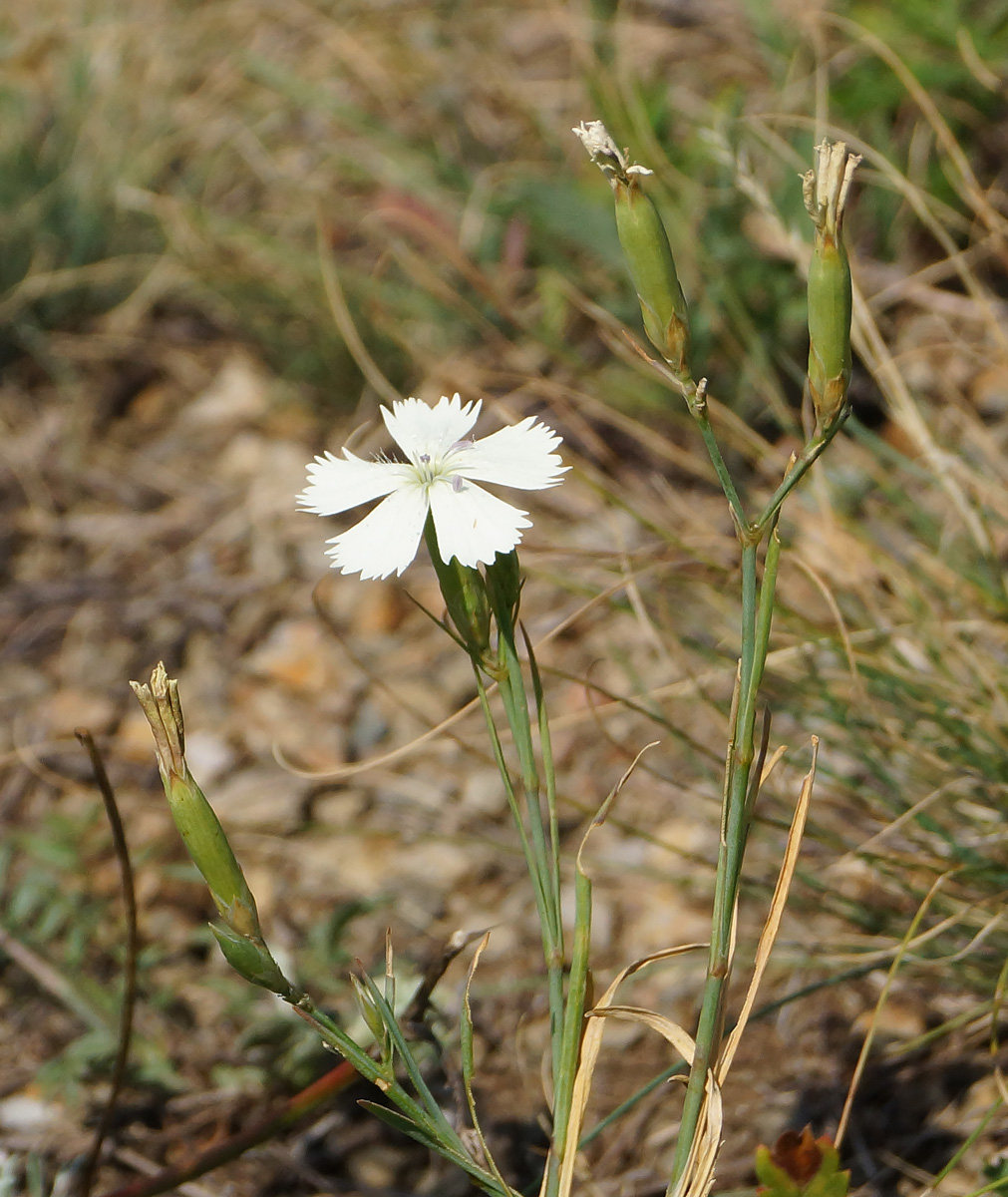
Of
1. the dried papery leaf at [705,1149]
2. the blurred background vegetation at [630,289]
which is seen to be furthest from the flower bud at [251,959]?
the blurred background vegetation at [630,289]

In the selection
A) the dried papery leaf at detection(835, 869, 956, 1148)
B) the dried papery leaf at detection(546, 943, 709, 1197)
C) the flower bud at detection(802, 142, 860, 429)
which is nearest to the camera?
the flower bud at detection(802, 142, 860, 429)

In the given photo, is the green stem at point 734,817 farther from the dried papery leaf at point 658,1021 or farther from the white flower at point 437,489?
the white flower at point 437,489

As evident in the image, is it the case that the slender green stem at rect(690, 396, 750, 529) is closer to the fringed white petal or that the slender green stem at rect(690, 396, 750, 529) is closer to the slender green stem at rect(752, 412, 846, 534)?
the slender green stem at rect(752, 412, 846, 534)

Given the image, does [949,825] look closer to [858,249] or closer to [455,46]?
[858,249]

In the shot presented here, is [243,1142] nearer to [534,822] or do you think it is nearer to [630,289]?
[534,822]

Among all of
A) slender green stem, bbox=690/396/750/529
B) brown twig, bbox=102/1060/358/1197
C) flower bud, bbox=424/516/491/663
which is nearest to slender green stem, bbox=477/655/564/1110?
flower bud, bbox=424/516/491/663

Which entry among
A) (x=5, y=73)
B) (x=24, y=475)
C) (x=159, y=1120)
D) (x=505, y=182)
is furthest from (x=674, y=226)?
(x=5, y=73)
